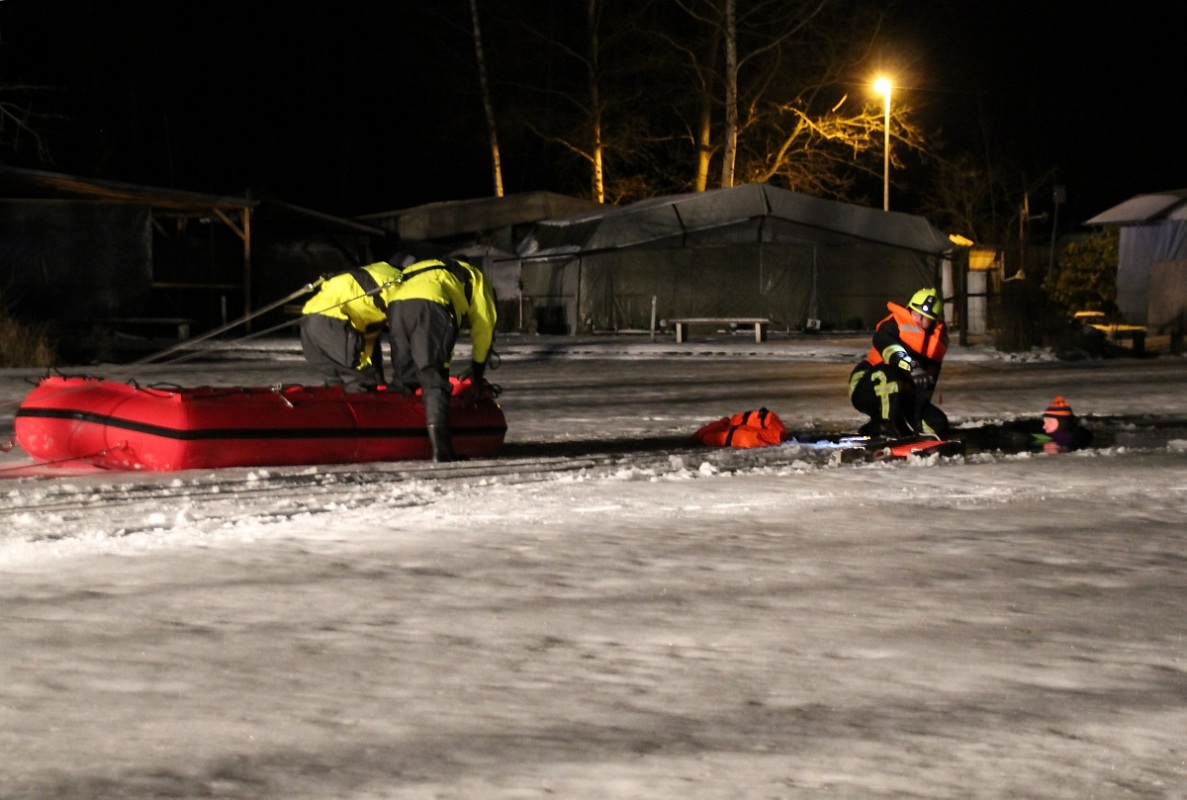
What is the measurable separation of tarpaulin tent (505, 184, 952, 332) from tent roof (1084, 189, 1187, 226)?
4793mm

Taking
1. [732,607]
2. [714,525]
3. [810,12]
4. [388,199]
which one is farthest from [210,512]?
[388,199]

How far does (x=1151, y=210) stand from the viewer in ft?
126

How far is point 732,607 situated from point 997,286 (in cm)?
3753

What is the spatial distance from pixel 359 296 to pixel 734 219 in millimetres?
25111

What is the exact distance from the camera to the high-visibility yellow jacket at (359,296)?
1118 centimetres

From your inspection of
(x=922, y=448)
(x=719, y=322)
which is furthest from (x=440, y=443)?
(x=719, y=322)

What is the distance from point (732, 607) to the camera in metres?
6.25

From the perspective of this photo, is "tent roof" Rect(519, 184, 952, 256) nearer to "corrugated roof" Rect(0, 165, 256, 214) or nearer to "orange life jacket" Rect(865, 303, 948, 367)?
"corrugated roof" Rect(0, 165, 256, 214)

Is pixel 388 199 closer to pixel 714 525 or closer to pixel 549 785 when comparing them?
pixel 714 525

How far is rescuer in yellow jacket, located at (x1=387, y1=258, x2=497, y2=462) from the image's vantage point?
35.6ft

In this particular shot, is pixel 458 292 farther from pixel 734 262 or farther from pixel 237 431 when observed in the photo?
pixel 734 262

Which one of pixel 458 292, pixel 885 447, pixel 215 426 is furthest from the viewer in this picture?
pixel 885 447

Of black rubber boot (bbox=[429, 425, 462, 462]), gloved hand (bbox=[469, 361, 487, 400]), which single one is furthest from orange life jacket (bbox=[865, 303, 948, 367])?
black rubber boot (bbox=[429, 425, 462, 462])

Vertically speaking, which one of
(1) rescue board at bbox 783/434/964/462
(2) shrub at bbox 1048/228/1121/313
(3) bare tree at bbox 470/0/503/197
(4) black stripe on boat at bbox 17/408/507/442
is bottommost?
(1) rescue board at bbox 783/434/964/462
